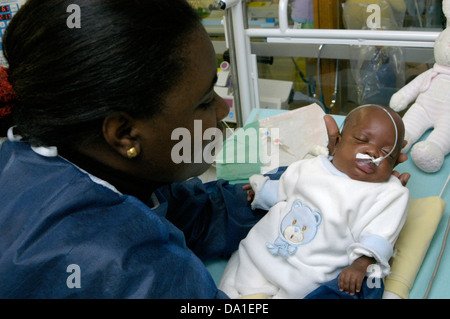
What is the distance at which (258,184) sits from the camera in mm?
1287

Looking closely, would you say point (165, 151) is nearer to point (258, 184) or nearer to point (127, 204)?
point (127, 204)

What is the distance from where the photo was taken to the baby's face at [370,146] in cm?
109

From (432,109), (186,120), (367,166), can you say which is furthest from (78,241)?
(432,109)

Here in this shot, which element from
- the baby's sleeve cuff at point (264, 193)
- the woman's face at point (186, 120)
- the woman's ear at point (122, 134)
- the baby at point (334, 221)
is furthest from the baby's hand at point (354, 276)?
the woman's ear at point (122, 134)

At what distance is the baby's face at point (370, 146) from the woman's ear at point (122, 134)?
599 mm

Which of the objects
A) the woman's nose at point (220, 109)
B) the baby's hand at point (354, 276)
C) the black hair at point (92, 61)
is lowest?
the baby's hand at point (354, 276)

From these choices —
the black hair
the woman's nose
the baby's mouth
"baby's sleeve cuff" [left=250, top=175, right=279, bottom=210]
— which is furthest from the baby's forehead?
the black hair

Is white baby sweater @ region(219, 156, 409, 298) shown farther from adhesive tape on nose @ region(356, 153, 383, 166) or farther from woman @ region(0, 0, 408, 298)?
woman @ region(0, 0, 408, 298)

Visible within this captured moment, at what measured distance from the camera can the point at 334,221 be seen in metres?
1.06

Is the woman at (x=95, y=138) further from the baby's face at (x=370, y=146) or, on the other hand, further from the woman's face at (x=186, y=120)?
the baby's face at (x=370, y=146)

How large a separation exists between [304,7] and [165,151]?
151 centimetres

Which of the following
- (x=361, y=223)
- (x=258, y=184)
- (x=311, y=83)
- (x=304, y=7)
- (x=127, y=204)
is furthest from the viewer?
(x=311, y=83)

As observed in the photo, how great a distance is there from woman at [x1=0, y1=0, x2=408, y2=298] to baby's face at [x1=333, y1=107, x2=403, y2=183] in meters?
0.44
